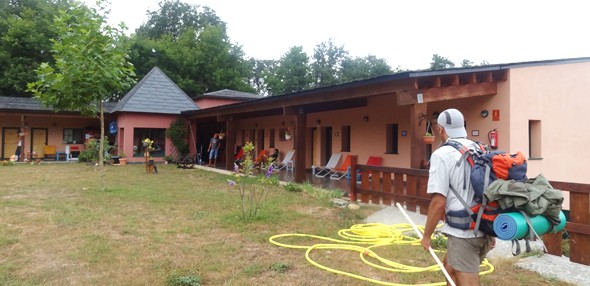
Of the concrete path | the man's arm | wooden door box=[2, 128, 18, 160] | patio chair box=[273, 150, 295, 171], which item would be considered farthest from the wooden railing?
wooden door box=[2, 128, 18, 160]

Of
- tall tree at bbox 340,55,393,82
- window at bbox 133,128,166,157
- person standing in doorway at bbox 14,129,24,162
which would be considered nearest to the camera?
person standing in doorway at bbox 14,129,24,162

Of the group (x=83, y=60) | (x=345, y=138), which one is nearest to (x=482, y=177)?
(x=83, y=60)

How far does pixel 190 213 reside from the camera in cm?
716

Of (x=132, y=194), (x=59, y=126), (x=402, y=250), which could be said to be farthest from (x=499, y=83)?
(x=59, y=126)

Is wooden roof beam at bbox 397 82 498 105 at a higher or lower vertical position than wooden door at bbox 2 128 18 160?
higher

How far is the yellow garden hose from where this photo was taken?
4.09 meters

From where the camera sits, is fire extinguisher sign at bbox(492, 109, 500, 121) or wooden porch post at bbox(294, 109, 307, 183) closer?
fire extinguisher sign at bbox(492, 109, 500, 121)

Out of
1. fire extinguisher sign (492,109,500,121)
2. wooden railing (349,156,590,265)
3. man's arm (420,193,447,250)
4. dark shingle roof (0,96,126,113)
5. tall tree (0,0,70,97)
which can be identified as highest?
tall tree (0,0,70,97)

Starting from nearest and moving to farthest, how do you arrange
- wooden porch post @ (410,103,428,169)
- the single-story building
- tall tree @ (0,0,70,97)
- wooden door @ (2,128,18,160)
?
wooden porch post @ (410,103,428,169) < the single-story building < wooden door @ (2,128,18,160) < tall tree @ (0,0,70,97)

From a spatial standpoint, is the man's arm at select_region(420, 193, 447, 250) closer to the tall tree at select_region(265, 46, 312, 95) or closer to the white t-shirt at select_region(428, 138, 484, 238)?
the white t-shirt at select_region(428, 138, 484, 238)

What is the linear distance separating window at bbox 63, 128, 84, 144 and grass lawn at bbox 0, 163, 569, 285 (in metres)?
15.4

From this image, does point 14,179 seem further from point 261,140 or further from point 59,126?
point 59,126

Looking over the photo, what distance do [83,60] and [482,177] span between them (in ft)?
31.7

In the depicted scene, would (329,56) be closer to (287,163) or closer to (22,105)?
(287,163)
